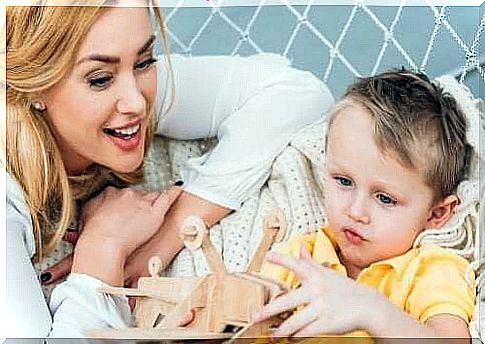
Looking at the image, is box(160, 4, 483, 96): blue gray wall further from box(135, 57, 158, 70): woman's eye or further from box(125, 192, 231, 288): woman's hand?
box(125, 192, 231, 288): woman's hand

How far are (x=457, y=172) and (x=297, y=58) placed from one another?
0.21 metres

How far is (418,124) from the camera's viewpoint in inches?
45.7

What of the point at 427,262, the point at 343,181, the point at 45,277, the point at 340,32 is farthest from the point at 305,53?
the point at 45,277

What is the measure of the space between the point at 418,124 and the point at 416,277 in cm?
16

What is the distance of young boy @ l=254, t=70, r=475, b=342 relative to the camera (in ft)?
3.76

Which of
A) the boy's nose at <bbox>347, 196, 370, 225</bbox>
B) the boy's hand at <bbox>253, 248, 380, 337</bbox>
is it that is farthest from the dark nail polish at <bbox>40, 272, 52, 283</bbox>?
the boy's nose at <bbox>347, 196, 370, 225</bbox>

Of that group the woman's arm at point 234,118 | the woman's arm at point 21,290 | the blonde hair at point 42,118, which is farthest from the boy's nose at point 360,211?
the woman's arm at point 21,290

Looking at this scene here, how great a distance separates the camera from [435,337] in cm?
113

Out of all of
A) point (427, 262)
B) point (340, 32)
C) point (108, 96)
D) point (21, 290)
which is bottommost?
point (21, 290)

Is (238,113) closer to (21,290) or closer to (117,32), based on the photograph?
(117,32)

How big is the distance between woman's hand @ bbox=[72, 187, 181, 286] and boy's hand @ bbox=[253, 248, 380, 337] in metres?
0.16

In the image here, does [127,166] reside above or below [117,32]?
below

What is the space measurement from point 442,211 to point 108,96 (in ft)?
1.21

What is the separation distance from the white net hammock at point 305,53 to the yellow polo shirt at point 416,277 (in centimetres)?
3
